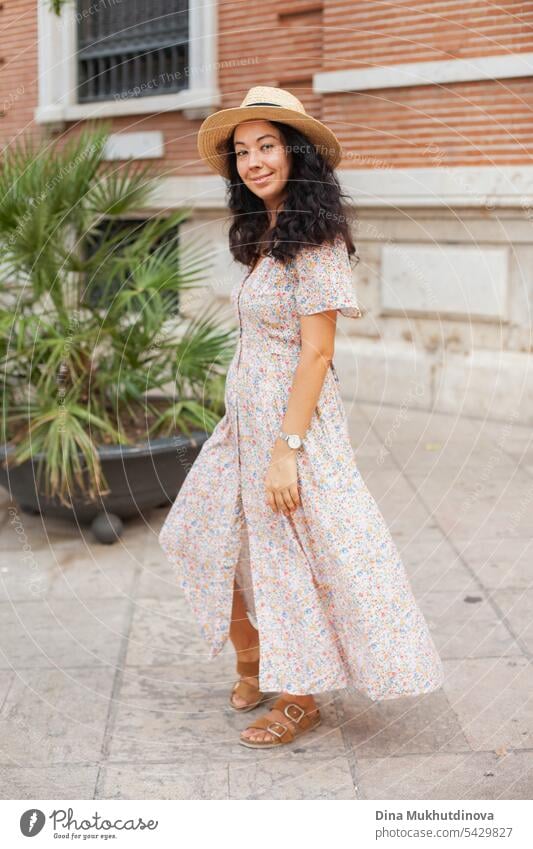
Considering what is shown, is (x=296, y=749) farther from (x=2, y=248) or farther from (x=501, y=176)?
(x=501, y=176)

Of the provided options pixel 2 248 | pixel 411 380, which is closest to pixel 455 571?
pixel 2 248

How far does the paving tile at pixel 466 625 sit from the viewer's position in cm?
422

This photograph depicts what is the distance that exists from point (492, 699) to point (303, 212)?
6.01ft

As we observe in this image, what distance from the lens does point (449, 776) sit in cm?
326

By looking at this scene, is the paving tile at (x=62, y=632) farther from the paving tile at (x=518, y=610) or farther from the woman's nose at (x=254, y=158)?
the woman's nose at (x=254, y=158)

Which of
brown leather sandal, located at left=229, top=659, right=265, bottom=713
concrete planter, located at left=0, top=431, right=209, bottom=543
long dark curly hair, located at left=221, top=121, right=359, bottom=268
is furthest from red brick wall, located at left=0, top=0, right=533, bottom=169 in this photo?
brown leather sandal, located at left=229, top=659, right=265, bottom=713

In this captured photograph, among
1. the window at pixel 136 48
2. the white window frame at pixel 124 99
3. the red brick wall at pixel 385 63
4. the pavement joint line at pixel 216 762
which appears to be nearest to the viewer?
the pavement joint line at pixel 216 762

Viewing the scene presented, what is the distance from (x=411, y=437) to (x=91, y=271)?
8.81 feet

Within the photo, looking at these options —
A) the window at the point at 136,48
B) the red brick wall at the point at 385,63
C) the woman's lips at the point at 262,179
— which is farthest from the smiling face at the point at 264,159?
the window at the point at 136,48

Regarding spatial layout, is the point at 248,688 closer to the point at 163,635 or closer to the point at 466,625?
the point at 163,635

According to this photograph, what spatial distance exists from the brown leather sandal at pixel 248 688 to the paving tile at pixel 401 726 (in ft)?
1.02

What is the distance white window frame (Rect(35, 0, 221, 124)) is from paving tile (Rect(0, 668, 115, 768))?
5.89m

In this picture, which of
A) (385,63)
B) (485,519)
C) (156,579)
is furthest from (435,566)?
(385,63)
